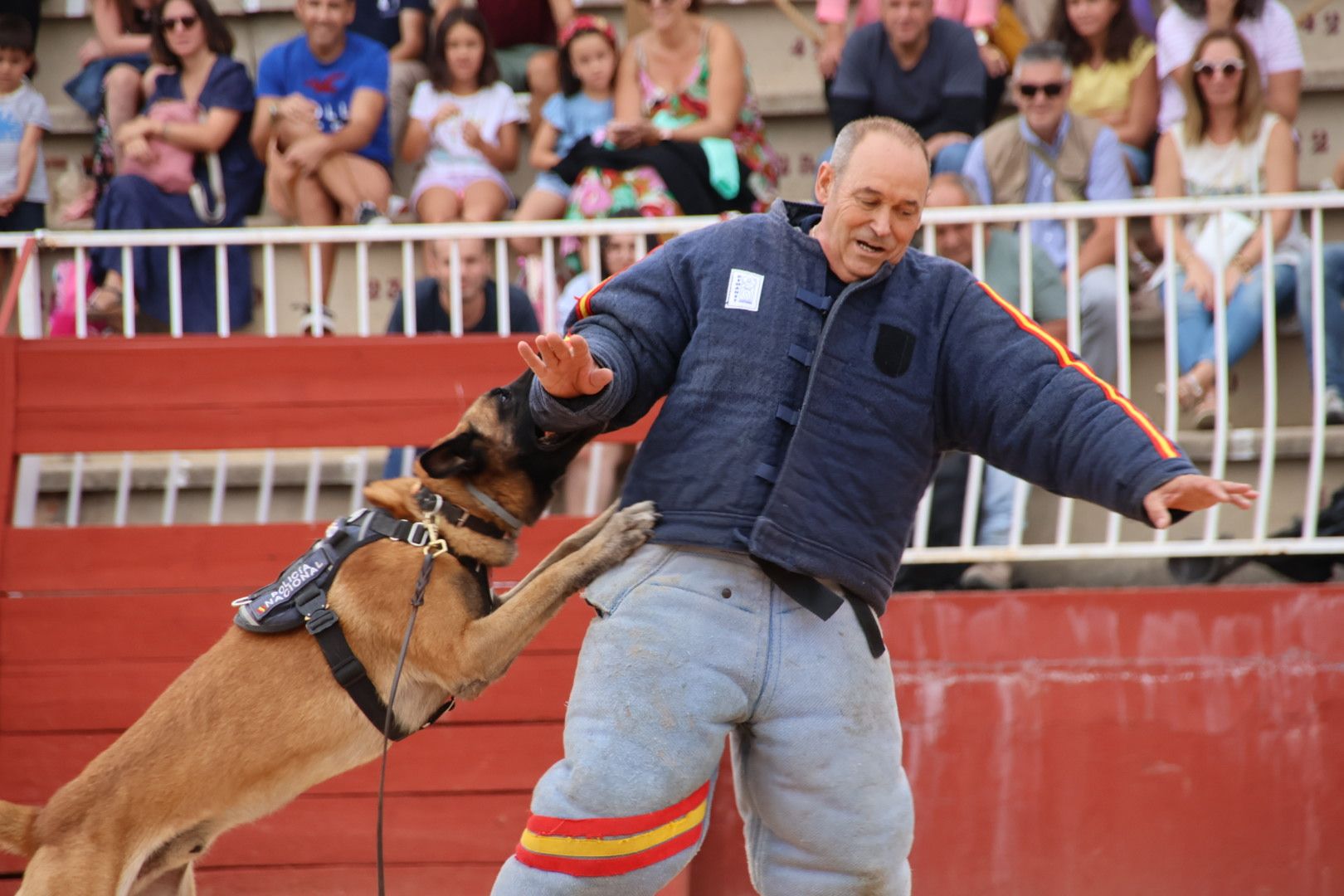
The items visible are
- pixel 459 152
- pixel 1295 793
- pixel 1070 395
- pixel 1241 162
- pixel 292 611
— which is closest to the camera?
pixel 1070 395

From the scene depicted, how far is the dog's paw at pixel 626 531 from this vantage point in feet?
9.14

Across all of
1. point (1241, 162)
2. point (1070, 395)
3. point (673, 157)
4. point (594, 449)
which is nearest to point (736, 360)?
A: point (1070, 395)

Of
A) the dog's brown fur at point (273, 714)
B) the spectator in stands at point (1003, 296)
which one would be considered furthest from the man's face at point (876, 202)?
the spectator in stands at point (1003, 296)

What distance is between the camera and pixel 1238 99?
5.64 meters

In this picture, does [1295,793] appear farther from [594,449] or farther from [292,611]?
[292,611]

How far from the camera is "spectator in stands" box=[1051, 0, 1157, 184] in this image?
6.14m

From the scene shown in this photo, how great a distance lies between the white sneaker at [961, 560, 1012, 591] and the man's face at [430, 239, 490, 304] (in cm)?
201

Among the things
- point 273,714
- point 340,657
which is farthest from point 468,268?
point 273,714

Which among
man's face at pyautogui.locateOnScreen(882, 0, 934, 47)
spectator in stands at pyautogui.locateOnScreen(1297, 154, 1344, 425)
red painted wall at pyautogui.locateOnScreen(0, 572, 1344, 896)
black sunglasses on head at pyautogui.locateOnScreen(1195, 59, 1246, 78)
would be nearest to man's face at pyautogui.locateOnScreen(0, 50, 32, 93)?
red painted wall at pyautogui.locateOnScreen(0, 572, 1344, 896)

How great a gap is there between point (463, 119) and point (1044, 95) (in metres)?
2.62

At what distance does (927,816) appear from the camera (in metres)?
4.46

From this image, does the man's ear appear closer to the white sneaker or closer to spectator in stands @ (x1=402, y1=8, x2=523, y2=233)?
the white sneaker

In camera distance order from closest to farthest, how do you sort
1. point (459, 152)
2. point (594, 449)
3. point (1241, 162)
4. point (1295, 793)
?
point (1295, 793)
point (594, 449)
point (1241, 162)
point (459, 152)

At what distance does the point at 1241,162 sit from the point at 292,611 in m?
4.24
